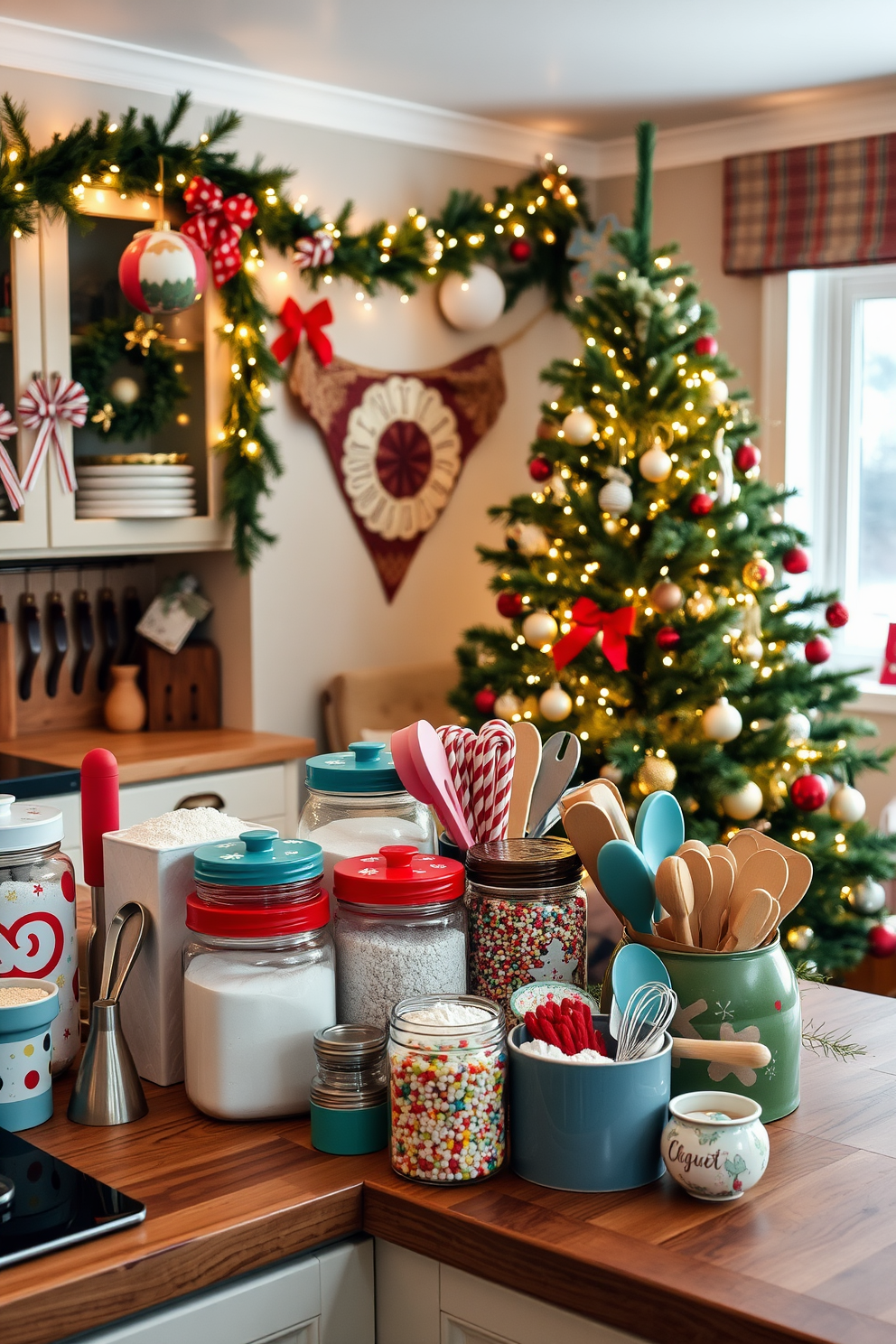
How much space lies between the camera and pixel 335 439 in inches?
157

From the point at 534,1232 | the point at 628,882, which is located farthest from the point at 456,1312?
the point at 628,882

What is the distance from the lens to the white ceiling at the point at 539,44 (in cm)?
312

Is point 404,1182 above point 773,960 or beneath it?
beneath

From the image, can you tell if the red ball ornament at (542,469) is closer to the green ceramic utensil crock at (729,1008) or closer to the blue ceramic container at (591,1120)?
the green ceramic utensil crock at (729,1008)

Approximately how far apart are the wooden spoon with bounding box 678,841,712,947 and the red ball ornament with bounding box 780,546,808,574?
2.19m

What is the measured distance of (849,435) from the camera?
4.27m

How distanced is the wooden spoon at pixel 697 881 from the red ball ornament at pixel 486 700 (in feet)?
7.19

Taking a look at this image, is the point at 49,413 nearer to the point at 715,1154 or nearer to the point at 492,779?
the point at 492,779

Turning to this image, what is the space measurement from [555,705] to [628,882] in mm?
1985

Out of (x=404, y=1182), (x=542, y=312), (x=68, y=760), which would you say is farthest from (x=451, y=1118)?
(x=542, y=312)

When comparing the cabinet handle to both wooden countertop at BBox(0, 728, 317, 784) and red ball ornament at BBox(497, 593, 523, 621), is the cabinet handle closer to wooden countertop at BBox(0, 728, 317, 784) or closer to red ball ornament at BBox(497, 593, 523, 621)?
wooden countertop at BBox(0, 728, 317, 784)

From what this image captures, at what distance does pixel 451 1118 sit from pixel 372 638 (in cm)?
313

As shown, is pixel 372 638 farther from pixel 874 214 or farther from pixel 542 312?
pixel 874 214

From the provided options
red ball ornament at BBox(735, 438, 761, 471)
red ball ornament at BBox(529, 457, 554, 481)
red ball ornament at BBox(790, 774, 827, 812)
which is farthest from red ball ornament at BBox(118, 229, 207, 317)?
red ball ornament at BBox(790, 774, 827, 812)
